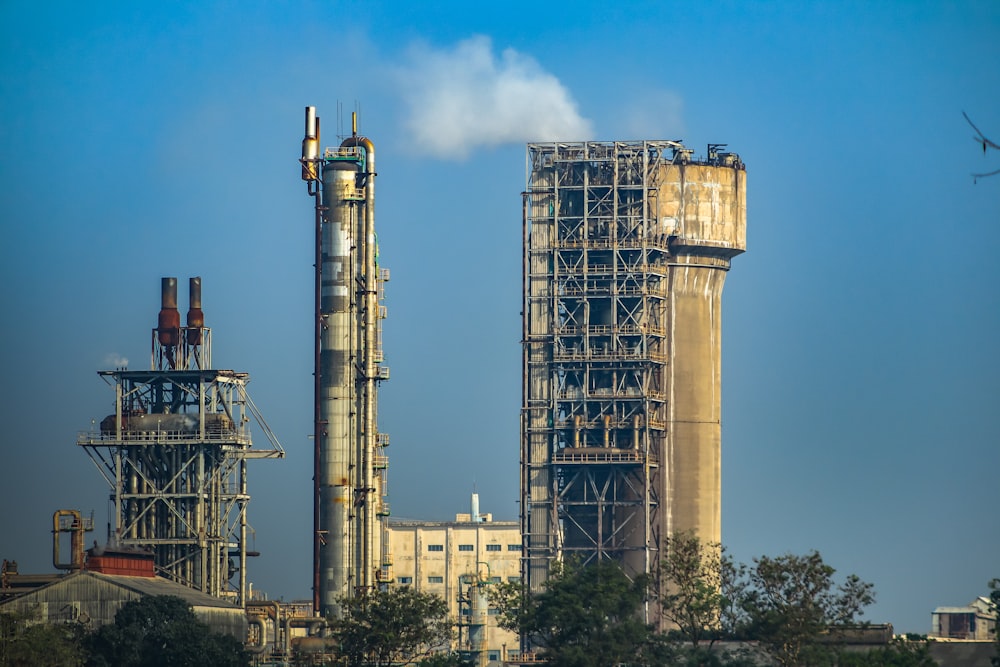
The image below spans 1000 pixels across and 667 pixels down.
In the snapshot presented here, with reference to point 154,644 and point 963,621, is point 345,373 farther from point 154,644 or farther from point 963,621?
point 963,621

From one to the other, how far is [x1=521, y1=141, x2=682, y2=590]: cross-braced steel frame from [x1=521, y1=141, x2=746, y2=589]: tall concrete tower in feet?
0.37

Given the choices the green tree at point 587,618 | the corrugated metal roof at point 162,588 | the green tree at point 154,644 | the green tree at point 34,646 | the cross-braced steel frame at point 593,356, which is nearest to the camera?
the green tree at point 34,646

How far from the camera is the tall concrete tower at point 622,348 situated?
171 m

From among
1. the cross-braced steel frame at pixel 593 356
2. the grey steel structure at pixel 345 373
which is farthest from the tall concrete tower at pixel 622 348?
the grey steel structure at pixel 345 373

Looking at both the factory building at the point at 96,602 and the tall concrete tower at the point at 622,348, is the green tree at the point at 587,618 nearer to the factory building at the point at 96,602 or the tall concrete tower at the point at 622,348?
the factory building at the point at 96,602

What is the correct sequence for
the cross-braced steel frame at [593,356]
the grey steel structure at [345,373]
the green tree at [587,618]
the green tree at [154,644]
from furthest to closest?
the cross-braced steel frame at [593,356]
the grey steel structure at [345,373]
the green tree at [587,618]
the green tree at [154,644]

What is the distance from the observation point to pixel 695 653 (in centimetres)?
12425

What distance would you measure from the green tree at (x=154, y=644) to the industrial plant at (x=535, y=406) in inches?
430

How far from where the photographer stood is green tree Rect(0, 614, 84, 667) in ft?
383

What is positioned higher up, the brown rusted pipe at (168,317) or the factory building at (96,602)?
the brown rusted pipe at (168,317)

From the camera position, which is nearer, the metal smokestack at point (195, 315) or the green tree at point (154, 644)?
the green tree at point (154, 644)

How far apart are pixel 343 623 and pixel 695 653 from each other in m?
23.7

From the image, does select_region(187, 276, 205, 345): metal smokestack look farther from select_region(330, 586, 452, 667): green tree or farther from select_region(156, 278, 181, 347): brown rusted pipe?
select_region(330, 586, 452, 667): green tree

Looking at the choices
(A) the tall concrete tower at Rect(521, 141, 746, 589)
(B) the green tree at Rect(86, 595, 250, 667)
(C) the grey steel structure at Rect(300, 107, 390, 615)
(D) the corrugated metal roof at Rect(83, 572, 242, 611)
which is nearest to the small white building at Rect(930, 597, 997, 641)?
(A) the tall concrete tower at Rect(521, 141, 746, 589)
